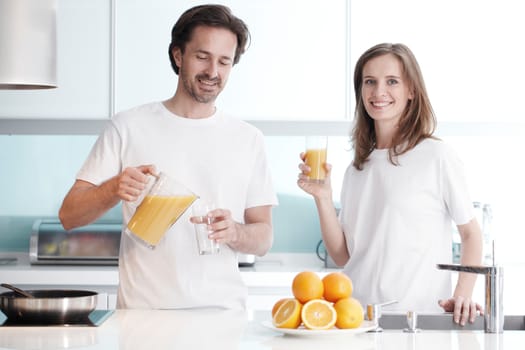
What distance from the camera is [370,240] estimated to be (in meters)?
2.61

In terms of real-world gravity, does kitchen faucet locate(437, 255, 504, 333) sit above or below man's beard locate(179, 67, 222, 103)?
below

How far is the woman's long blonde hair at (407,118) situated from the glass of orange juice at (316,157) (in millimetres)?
357

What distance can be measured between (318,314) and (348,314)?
0.07 m

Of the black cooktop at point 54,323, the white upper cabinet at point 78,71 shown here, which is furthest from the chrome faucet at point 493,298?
the white upper cabinet at point 78,71

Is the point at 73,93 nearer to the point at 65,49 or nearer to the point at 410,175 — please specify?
the point at 65,49

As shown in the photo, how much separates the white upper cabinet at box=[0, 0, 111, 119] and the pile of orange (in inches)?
94.1

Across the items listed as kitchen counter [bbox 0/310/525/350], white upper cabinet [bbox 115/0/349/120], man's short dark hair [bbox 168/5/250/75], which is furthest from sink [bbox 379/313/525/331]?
white upper cabinet [bbox 115/0/349/120]

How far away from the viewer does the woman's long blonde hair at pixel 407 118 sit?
105 inches

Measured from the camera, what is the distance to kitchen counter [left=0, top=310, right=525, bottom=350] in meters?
1.86

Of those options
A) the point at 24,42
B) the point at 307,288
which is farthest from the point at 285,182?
the point at 307,288

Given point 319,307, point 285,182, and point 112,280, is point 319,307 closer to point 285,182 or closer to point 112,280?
point 112,280

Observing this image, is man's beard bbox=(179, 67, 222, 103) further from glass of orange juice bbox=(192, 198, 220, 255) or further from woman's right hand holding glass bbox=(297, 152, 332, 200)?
glass of orange juice bbox=(192, 198, 220, 255)

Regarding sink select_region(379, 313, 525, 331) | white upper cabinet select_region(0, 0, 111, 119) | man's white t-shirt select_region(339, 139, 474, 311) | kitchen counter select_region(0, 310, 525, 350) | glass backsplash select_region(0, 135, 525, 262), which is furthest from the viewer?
glass backsplash select_region(0, 135, 525, 262)

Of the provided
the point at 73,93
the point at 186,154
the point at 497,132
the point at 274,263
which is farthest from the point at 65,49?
the point at 497,132
